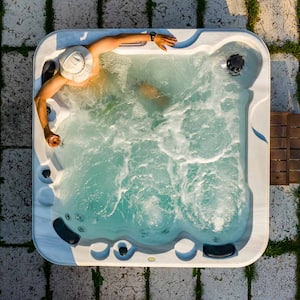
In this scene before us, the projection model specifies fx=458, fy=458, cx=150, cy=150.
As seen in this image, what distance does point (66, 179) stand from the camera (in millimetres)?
3668

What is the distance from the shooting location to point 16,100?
3848mm

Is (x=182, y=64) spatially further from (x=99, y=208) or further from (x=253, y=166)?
(x=99, y=208)

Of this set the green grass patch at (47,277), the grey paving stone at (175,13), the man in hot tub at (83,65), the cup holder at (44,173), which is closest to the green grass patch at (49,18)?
the man in hot tub at (83,65)

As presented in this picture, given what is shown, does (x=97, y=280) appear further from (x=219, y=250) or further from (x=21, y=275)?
(x=219, y=250)

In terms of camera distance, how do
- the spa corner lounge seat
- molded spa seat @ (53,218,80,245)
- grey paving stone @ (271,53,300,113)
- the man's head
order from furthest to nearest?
grey paving stone @ (271,53,300,113), the spa corner lounge seat, molded spa seat @ (53,218,80,245), the man's head

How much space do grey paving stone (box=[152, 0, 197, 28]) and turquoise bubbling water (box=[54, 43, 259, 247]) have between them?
14.8 inches

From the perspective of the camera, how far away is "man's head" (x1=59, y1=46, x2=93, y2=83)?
126 inches

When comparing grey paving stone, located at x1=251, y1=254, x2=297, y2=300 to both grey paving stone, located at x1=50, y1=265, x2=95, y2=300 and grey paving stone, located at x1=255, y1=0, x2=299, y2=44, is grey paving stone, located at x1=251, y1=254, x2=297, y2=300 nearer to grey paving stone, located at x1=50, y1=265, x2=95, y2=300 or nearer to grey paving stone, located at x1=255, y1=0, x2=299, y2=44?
grey paving stone, located at x1=50, y1=265, x2=95, y2=300

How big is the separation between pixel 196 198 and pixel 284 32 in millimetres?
1559

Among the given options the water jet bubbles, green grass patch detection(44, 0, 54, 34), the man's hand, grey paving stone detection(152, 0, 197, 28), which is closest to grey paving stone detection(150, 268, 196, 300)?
the water jet bubbles

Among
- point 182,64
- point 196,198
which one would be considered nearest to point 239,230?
point 196,198

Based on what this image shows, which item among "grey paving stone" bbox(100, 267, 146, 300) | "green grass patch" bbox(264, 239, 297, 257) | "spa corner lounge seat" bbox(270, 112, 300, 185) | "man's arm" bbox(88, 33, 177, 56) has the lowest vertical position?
"grey paving stone" bbox(100, 267, 146, 300)

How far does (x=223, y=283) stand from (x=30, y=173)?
6.06 ft

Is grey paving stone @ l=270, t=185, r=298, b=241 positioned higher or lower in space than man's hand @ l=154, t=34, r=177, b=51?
lower
